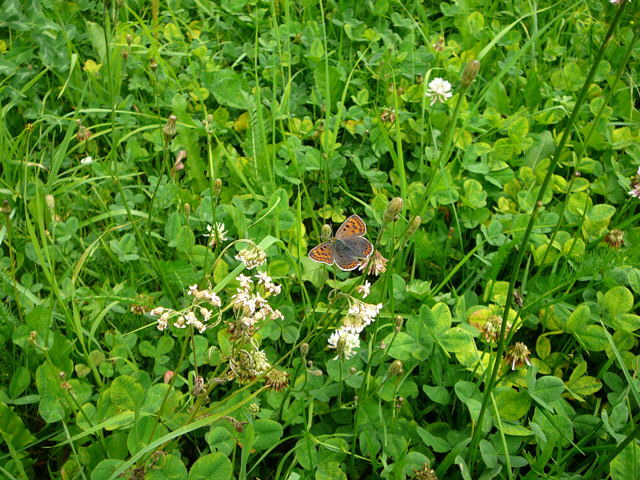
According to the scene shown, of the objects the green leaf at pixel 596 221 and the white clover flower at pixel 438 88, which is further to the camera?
the white clover flower at pixel 438 88

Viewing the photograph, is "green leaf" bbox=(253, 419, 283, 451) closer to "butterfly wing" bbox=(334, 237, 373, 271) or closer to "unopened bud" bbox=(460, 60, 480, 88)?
"butterfly wing" bbox=(334, 237, 373, 271)

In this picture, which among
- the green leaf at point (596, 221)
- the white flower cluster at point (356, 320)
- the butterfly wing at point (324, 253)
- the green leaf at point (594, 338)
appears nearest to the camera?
the white flower cluster at point (356, 320)

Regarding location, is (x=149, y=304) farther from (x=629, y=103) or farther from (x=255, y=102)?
(x=629, y=103)

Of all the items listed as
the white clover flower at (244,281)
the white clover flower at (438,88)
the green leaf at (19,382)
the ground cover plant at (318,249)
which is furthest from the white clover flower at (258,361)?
the white clover flower at (438,88)

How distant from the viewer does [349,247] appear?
73.3 inches

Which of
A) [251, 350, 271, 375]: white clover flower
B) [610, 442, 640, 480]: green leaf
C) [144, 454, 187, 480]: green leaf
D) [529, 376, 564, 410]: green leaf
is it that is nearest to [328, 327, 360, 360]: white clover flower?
[251, 350, 271, 375]: white clover flower

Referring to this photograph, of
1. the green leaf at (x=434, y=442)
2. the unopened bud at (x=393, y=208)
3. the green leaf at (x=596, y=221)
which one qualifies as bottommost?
the green leaf at (x=434, y=442)

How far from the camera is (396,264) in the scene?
235 cm

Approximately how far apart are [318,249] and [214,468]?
0.65 meters

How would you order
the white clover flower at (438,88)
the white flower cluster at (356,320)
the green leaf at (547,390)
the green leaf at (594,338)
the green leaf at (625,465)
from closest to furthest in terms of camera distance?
the white flower cluster at (356,320) → the green leaf at (625,465) → the green leaf at (547,390) → the green leaf at (594,338) → the white clover flower at (438,88)

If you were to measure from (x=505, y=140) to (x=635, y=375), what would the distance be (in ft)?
3.87

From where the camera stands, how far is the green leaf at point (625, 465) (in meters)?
1.70

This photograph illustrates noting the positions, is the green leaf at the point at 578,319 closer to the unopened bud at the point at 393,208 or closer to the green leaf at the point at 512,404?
the green leaf at the point at 512,404

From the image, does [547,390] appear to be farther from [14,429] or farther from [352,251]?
[14,429]
